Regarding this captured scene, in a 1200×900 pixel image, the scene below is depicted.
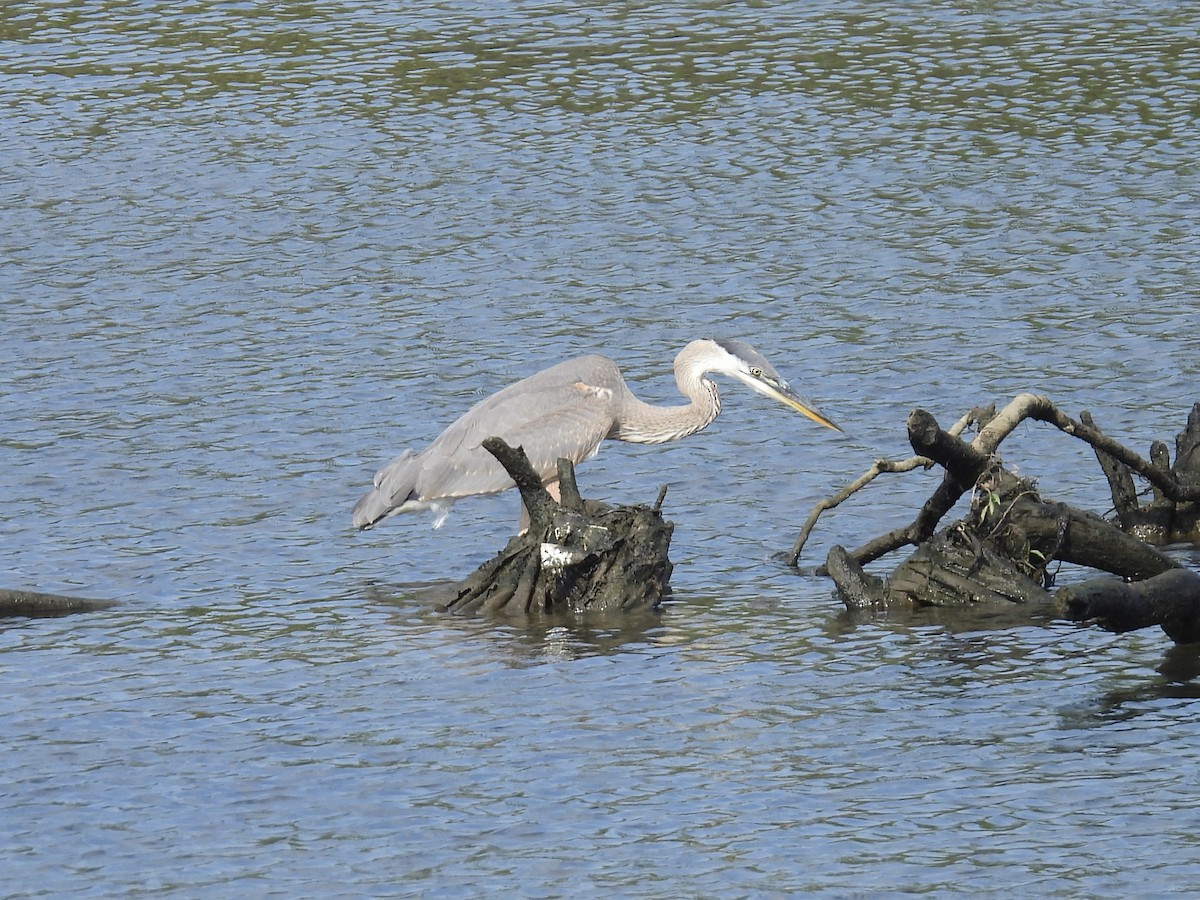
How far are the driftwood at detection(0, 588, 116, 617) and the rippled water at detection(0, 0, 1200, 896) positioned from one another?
0.29 ft

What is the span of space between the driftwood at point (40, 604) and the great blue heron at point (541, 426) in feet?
5.27

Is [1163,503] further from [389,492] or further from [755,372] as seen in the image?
[389,492]

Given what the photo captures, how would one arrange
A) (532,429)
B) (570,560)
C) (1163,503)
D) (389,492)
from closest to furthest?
(570,560), (1163,503), (389,492), (532,429)

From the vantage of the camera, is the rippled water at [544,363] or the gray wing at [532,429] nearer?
the rippled water at [544,363]

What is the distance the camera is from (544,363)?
54.1 ft

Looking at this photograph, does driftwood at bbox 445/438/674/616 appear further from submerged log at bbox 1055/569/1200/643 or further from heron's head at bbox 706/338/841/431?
submerged log at bbox 1055/569/1200/643

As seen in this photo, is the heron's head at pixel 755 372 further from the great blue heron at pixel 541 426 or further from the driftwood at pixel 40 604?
the driftwood at pixel 40 604

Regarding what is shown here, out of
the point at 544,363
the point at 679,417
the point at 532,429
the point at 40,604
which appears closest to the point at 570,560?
the point at 532,429

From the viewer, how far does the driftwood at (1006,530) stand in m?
10.6

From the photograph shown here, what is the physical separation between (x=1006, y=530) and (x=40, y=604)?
5.02 meters

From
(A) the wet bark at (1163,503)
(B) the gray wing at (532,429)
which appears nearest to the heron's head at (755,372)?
(B) the gray wing at (532,429)

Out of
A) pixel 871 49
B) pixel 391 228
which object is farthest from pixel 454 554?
pixel 871 49

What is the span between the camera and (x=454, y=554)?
520 inches

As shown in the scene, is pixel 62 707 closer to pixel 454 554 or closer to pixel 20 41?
pixel 454 554
